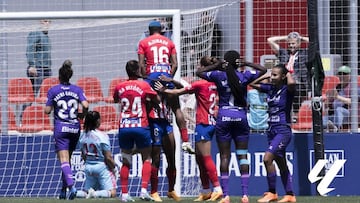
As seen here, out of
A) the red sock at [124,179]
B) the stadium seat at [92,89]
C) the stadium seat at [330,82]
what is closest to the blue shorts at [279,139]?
the red sock at [124,179]

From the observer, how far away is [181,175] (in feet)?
71.1

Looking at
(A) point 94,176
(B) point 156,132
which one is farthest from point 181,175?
(B) point 156,132

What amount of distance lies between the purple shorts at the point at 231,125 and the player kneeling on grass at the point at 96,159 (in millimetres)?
3044

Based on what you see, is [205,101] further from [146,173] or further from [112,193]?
[112,193]

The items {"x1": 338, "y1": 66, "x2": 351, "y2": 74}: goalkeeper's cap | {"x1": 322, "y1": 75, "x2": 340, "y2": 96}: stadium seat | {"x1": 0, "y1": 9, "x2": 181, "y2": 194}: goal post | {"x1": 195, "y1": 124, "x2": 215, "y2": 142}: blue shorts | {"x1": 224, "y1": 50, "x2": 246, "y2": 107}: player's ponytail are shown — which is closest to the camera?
{"x1": 224, "y1": 50, "x2": 246, "y2": 107}: player's ponytail

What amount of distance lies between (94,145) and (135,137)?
265 centimetres

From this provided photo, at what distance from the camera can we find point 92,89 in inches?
884

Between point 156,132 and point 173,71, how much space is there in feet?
3.24

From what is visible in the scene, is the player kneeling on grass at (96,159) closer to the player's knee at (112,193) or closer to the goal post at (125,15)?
the player's knee at (112,193)

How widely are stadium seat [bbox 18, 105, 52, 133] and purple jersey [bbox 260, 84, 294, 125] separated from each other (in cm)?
514

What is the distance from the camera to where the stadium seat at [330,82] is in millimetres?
22434

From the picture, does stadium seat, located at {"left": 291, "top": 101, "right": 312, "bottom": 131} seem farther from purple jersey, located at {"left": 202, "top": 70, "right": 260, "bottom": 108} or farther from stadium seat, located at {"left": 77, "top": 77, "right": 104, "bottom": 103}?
purple jersey, located at {"left": 202, "top": 70, "right": 260, "bottom": 108}

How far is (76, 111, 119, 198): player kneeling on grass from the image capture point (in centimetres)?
2064

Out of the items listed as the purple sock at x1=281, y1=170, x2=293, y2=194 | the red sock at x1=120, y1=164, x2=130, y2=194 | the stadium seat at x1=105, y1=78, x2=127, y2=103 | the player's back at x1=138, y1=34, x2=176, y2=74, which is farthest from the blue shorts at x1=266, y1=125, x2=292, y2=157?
the stadium seat at x1=105, y1=78, x2=127, y2=103
